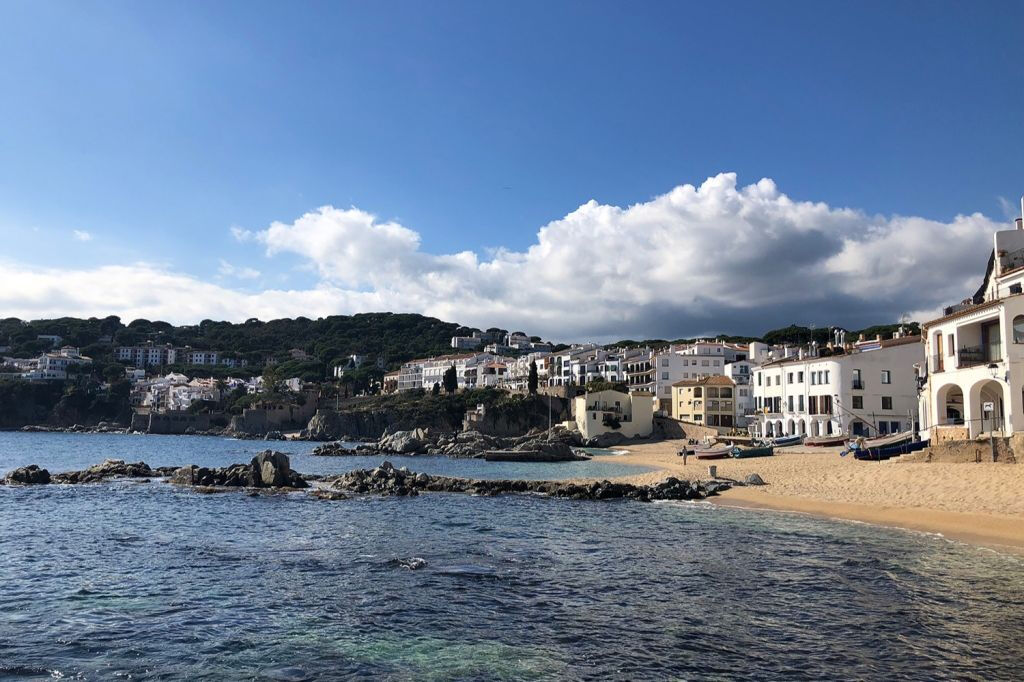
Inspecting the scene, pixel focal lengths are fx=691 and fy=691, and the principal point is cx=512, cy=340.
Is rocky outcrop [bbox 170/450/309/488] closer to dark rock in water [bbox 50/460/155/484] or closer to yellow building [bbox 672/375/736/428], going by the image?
dark rock in water [bbox 50/460/155/484]

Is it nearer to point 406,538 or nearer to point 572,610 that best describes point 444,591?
point 572,610

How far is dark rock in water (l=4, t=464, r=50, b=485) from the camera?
1705 inches

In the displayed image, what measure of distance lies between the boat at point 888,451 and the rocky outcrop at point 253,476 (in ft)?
110

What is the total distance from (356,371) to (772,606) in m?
183

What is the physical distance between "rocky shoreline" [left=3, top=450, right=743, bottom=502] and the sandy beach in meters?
3.49

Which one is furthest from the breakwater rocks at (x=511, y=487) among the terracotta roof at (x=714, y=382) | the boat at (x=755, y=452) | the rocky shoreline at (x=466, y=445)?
the terracotta roof at (x=714, y=382)

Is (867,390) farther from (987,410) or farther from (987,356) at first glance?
(987,410)

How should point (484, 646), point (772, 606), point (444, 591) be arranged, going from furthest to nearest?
point (444, 591), point (772, 606), point (484, 646)

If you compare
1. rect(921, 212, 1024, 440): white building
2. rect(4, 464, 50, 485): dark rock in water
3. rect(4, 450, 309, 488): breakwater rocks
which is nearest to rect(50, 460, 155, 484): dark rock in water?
rect(4, 450, 309, 488): breakwater rocks

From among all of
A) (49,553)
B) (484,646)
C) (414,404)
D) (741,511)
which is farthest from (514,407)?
(484,646)

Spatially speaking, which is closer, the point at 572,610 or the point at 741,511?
the point at 572,610

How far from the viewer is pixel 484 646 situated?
12562 millimetres

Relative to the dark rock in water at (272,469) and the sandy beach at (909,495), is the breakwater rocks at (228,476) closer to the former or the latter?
the dark rock in water at (272,469)

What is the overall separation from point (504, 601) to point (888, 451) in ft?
109
